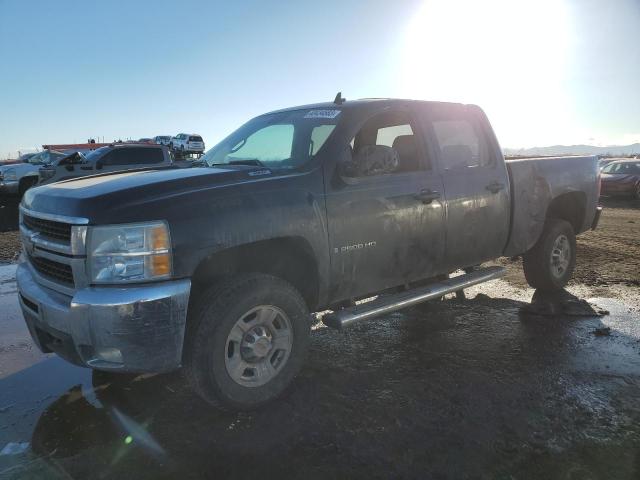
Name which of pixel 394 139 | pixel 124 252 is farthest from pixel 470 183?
pixel 124 252

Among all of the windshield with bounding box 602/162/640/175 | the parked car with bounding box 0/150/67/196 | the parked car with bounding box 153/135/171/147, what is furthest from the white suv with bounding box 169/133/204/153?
the windshield with bounding box 602/162/640/175

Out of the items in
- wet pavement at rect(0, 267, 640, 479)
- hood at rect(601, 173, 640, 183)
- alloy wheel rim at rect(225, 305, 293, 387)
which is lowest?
wet pavement at rect(0, 267, 640, 479)

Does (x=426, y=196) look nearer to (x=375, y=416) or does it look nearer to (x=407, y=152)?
(x=407, y=152)

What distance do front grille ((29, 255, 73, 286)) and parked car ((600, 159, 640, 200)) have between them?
18.3 meters

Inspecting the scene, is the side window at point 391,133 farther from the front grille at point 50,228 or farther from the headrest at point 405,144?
the front grille at point 50,228

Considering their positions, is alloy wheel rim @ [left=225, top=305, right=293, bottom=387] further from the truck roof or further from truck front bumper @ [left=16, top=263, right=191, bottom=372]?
the truck roof

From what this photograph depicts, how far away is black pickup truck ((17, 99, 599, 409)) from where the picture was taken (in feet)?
8.50

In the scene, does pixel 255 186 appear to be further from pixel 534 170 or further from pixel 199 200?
pixel 534 170

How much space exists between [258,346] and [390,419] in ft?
3.08

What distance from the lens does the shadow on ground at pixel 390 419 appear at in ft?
8.17

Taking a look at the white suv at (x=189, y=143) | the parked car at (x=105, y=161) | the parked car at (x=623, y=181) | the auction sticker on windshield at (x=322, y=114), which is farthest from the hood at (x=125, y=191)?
the white suv at (x=189, y=143)

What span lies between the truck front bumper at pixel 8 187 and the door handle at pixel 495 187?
55.5 ft

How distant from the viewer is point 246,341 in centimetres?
301

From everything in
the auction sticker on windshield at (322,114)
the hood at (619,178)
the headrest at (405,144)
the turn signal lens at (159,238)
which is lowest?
the hood at (619,178)
